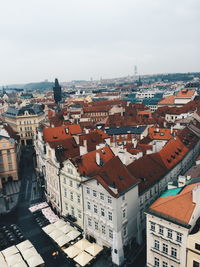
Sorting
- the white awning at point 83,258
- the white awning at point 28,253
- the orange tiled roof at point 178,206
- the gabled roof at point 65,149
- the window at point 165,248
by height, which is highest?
the gabled roof at point 65,149

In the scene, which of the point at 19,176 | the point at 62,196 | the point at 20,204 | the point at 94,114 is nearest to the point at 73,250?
the point at 62,196

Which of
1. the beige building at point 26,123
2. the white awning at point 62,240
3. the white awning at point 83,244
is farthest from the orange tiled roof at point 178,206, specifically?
the beige building at point 26,123

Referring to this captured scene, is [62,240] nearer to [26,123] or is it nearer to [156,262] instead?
[156,262]

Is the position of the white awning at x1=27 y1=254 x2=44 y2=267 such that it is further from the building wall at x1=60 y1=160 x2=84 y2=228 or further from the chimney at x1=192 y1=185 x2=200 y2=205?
the chimney at x1=192 y1=185 x2=200 y2=205

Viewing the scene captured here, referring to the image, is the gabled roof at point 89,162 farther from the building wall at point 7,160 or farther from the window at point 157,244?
the building wall at point 7,160

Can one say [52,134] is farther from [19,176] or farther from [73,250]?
[73,250]

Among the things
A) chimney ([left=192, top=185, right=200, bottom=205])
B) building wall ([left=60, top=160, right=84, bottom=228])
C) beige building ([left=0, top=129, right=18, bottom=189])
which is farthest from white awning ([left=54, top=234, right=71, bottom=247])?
beige building ([left=0, top=129, right=18, bottom=189])
